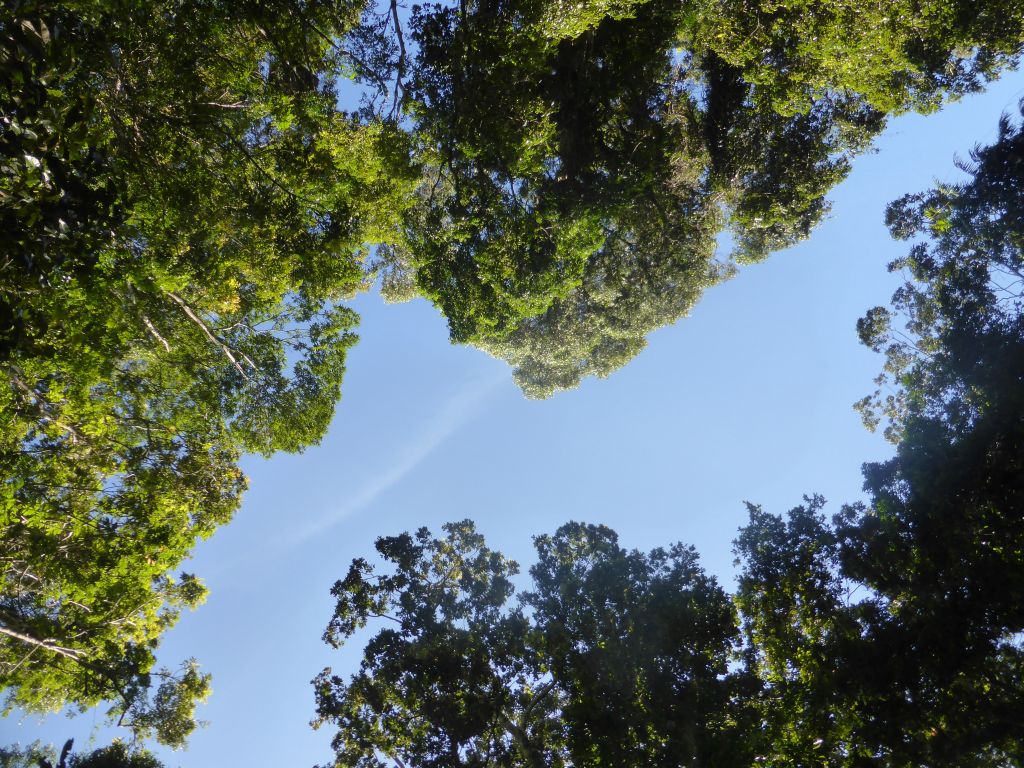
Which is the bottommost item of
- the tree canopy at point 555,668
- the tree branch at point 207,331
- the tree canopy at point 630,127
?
the tree canopy at point 555,668

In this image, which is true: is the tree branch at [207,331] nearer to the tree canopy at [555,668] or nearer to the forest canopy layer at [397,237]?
the forest canopy layer at [397,237]

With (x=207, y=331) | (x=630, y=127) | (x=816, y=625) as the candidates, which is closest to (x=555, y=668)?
(x=816, y=625)

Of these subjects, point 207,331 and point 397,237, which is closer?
point 207,331

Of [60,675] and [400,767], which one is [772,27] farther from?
[60,675]

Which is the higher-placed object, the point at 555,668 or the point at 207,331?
the point at 207,331

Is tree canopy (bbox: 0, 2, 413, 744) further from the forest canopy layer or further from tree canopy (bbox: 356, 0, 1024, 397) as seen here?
tree canopy (bbox: 356, 0, 1024, 397)

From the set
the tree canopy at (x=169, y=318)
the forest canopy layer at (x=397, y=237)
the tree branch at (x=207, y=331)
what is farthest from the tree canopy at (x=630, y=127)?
the tree branch at (x=207, y=331)

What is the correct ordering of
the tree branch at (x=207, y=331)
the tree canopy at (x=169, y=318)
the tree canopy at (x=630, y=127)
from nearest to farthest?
the tree canopy at (x=169, y=318)
the tree branch at (x=207, y=331)
the tree canopy at (x=630, y=127)

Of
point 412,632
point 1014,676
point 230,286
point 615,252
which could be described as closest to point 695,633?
point 1014,676

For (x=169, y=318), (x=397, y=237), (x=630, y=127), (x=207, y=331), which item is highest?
(x=630, y=127)

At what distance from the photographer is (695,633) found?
1446 cm

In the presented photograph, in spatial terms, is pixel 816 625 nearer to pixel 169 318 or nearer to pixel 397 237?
pixel 397 237

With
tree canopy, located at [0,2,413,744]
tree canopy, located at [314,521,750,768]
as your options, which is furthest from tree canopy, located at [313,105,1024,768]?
tree canopy, located at [0,2,413,744]

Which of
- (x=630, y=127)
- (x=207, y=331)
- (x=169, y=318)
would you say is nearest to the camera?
(x=207, y=331)
